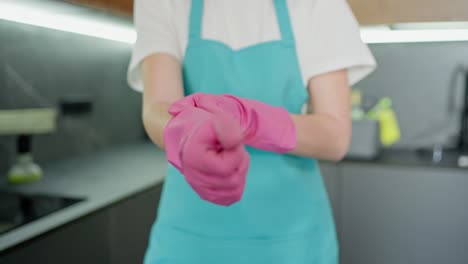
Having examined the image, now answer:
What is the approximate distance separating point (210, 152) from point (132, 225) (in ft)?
2.88

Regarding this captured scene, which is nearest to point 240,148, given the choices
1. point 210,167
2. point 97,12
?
point 210,167

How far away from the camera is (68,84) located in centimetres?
169

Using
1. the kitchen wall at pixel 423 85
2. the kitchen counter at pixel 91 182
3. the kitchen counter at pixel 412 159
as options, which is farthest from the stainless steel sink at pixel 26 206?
the kitchen wall at pixel 423 85

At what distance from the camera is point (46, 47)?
157cm

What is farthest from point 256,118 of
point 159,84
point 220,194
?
point 159,84

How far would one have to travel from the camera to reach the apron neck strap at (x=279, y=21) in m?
0.84

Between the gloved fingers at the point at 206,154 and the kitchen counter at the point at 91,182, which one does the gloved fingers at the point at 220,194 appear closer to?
the gloved fingers at the point at 206,154

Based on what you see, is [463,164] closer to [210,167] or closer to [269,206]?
[269,206]

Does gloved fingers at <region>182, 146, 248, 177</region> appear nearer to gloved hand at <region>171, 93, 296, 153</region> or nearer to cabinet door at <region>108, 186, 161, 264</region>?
gloved hand at <region>171, 93, 296, 153</region>

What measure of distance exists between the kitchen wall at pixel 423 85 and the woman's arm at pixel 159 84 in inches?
57.4

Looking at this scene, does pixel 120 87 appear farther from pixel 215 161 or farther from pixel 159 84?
pixel 215 161

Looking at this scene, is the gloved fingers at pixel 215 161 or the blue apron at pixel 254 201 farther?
the blue apron at pixel 254 201

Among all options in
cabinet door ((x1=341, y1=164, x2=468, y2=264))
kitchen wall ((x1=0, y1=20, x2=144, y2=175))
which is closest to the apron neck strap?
kitchen wall ((x1=0, y1=20, x2=144, y2=175))

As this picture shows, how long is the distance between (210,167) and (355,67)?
1.65ft
